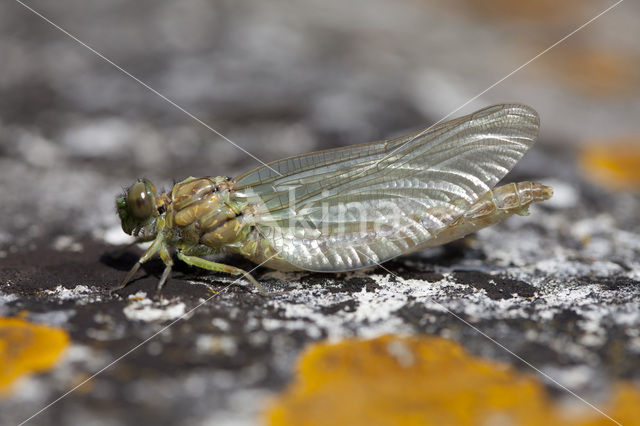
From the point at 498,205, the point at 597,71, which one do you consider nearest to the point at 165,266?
the point at 498,205

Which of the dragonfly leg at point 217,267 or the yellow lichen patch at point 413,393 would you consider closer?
the yellow lichen patch at point 413,393

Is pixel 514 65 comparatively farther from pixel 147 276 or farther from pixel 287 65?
pixel 147 276

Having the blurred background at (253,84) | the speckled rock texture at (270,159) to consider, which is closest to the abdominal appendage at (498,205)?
the speckled rock texture at (270,159)

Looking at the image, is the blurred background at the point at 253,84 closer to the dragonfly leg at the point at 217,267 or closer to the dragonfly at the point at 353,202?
the dragonfly at the point at 353,202

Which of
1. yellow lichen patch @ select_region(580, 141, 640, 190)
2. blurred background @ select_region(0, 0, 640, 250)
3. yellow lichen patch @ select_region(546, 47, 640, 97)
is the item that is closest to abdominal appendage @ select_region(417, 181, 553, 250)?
blurred background @ select_region(0, 0, 640, 250)

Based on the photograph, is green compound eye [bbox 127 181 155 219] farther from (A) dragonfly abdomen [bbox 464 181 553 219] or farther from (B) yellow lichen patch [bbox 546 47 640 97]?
(B) yellow lichen patch [bbox 546 47 640 97]

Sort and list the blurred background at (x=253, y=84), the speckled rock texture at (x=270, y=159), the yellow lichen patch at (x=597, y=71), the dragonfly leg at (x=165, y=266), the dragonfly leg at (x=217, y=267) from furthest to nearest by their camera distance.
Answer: the yellow lichen patch at (x=597, y=71) → the blurred background at (x=253, y=84) → the dragonfly leg at (x=217, y=267) → the dragonfly leg at (x=165, y=266) → the speckled rock texture at (x=270, y=159)

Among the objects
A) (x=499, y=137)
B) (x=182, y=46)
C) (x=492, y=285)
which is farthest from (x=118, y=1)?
(x=492, y=285)

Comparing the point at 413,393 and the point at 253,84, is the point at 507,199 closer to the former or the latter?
the point at 413,393
